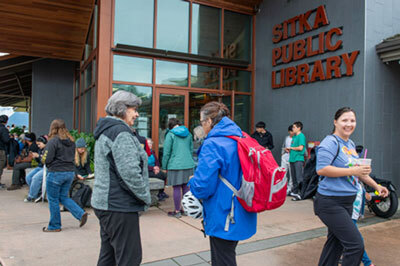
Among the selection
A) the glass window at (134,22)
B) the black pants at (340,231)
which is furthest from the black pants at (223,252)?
the glass window at (134,22)

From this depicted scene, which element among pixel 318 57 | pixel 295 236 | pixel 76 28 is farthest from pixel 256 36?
pixel 295 236

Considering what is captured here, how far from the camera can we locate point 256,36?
10.5 metres

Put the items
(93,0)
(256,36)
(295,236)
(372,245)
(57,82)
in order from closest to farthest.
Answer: (372,245) < (295,236) < (93,0) < (256,36) < (57,82)

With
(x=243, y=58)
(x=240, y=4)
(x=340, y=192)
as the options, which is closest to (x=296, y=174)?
(x=243, y=58)

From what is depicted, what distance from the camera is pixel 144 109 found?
8.81 m

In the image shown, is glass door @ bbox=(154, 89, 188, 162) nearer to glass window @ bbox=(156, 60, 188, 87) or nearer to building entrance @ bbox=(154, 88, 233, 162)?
building entrance @ bbox=(154, 88, 233, 162)

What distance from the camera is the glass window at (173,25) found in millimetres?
9289

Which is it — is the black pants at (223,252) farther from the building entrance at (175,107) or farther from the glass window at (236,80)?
the glass window at (236,80)

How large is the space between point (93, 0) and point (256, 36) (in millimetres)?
5130

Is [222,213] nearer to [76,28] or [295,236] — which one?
[295,236]

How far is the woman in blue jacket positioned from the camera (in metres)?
2.38

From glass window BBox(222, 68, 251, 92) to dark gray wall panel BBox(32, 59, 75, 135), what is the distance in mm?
8389

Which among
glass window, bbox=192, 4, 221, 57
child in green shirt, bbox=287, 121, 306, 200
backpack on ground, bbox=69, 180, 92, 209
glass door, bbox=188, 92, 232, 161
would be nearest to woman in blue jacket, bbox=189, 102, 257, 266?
backpack on ground, bbox=69, 180, 92, 209

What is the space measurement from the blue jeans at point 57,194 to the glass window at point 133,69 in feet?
14.1
